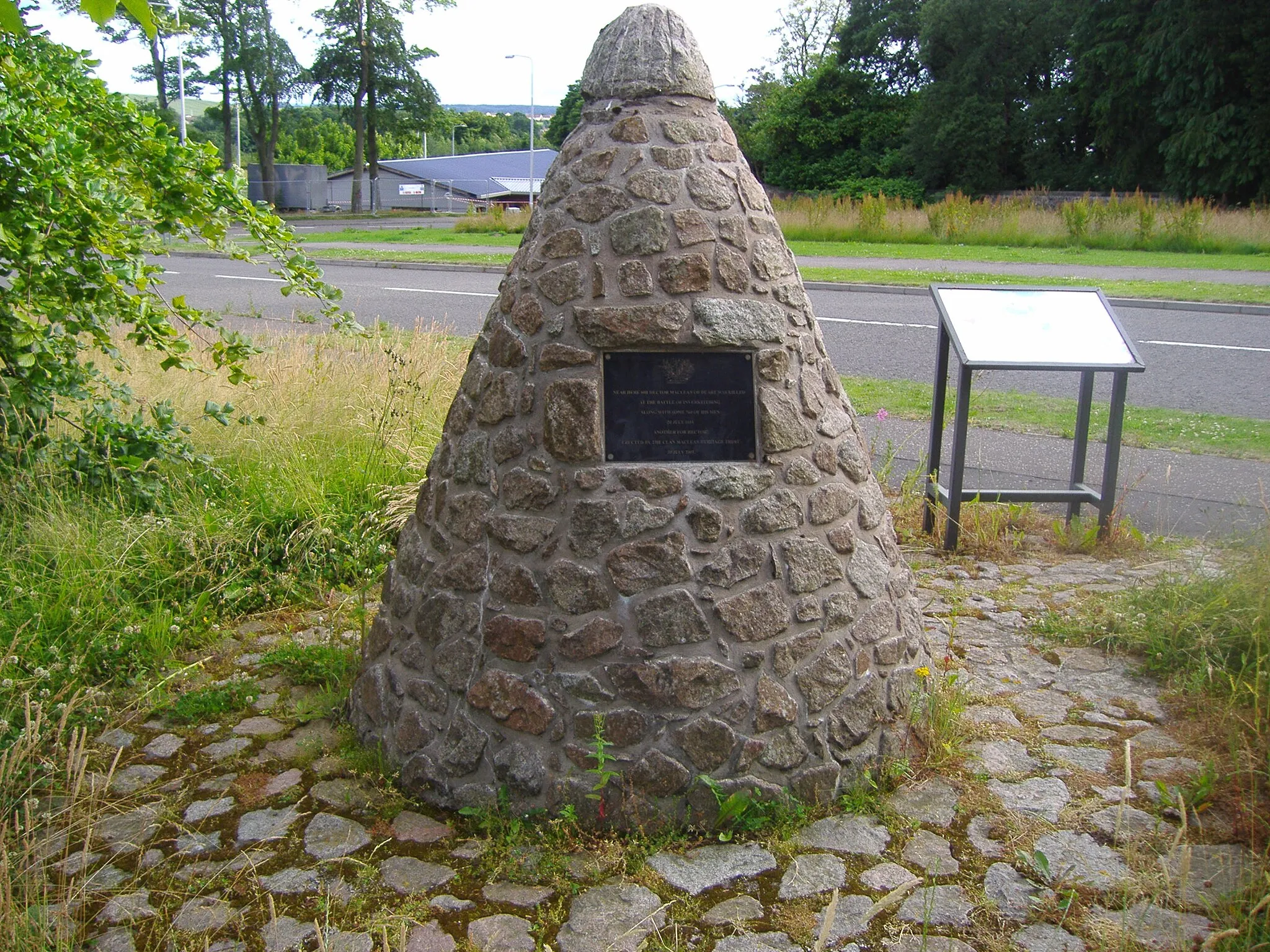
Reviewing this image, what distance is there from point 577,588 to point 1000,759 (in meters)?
1.64

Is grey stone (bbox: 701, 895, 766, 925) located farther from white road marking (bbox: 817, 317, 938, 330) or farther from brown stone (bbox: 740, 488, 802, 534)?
white road marking (bbox: 817, 317, 938, 330)

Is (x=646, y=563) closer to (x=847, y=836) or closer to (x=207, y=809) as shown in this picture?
(x=847, y=836)

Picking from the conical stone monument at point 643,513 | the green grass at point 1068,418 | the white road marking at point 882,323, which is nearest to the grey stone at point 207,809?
the conical stone monument at point 643,513

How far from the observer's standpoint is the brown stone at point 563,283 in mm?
3092

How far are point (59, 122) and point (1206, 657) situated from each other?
5.17 m

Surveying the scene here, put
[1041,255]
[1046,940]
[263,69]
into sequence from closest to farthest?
[1046,940]
[1041,255]
[263,69]

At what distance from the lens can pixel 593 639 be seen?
3.06 metres

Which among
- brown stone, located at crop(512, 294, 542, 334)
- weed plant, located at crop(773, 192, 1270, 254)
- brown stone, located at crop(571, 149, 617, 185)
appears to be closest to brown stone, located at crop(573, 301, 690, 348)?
brown stone, located at crop(512, 294, 542, 334)

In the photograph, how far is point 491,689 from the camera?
3.14 metres

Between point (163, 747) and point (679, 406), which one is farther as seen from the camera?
point (163, 747)

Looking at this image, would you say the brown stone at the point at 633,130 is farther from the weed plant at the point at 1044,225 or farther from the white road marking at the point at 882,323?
the weed plant at the point at 1044,225

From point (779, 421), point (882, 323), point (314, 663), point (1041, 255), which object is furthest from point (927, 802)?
point (1041, 255)

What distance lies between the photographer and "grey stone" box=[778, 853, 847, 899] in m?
2.84

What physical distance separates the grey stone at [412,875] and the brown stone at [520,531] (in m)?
0.93
